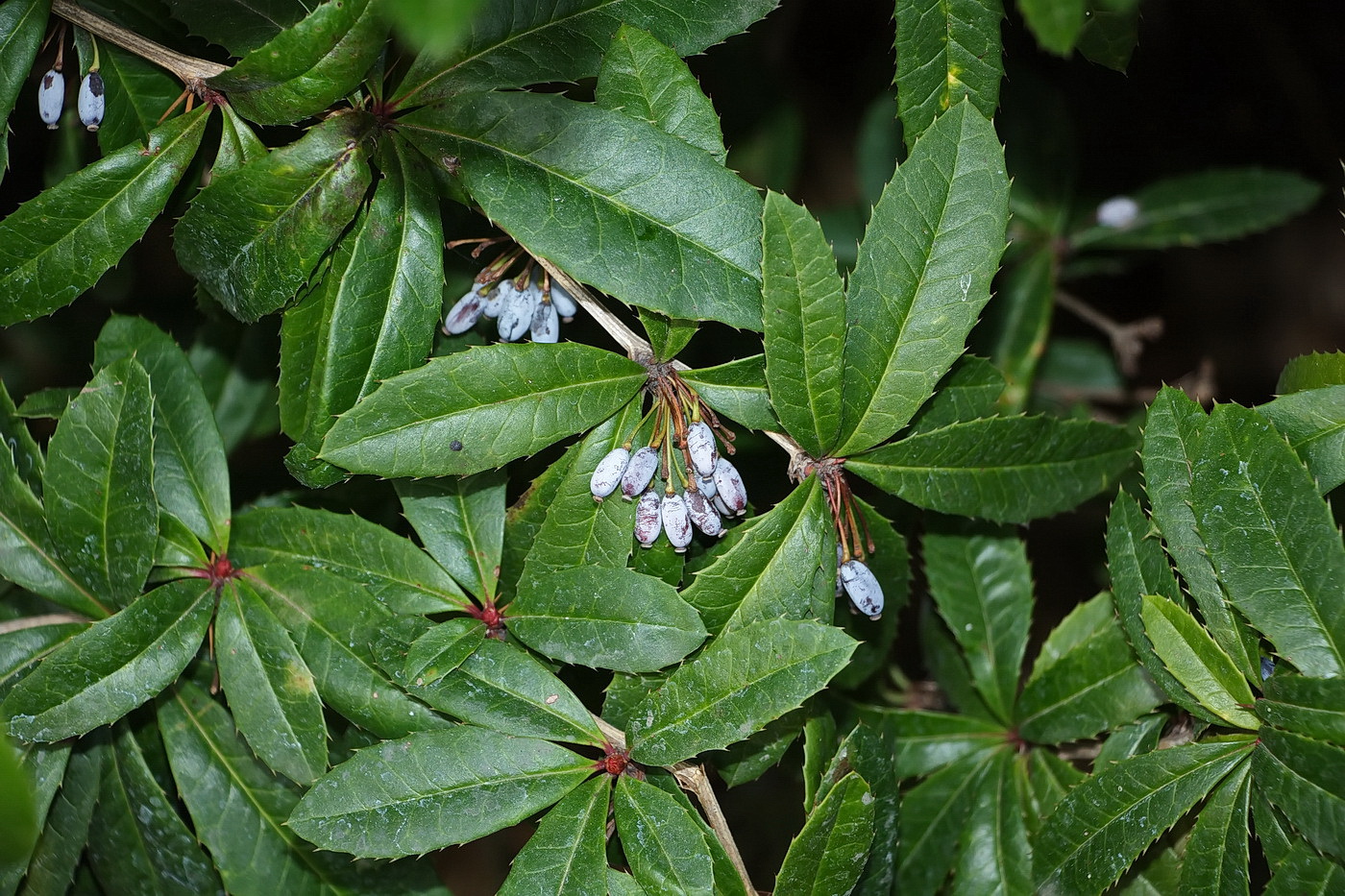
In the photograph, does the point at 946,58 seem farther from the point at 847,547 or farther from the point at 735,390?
the point at 847,547

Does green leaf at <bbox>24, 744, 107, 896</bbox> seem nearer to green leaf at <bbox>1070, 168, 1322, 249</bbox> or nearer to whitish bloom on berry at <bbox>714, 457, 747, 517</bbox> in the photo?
whitish bloom on berry at <bbox>714, 457, 747, 517</bbox>

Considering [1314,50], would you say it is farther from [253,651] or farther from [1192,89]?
[253,651]

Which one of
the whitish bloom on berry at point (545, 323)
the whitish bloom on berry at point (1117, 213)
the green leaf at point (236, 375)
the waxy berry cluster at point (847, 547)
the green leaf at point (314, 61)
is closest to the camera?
the green leaf at point (314, 61)

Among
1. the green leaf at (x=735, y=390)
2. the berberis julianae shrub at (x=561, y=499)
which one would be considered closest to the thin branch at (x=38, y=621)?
the berberis julianae shrub at (x=561, y=499)

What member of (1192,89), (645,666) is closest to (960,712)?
(645,666)

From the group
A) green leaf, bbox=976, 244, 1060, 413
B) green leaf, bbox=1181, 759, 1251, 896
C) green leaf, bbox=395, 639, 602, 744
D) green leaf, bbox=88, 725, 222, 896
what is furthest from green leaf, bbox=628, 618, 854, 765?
green leaf, bbox=976, 244, 1060, 413

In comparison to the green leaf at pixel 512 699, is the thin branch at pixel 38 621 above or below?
above

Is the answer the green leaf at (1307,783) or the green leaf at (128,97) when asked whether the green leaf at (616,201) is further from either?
the green leaf at (1307,783)
